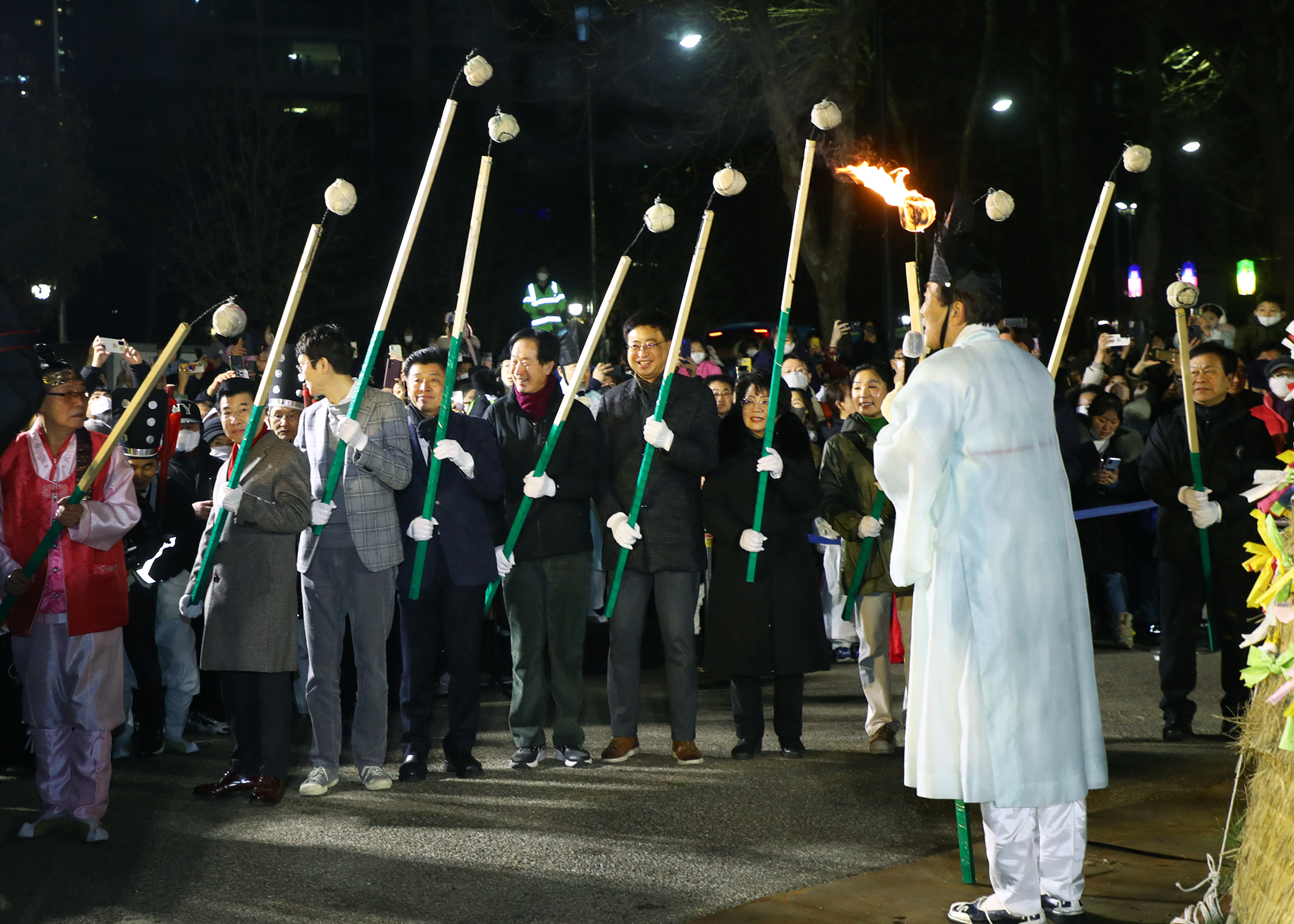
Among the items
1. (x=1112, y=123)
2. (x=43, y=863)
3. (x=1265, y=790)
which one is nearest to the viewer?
(x=1265, y=790)

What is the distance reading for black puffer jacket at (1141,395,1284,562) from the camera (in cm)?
760

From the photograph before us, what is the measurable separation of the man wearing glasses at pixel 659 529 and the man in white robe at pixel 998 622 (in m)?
2.64

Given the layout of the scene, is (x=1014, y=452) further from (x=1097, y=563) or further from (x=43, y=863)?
(x=1097, y=563)

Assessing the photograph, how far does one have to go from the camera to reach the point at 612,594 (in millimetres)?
7426

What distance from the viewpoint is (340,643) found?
6855mm

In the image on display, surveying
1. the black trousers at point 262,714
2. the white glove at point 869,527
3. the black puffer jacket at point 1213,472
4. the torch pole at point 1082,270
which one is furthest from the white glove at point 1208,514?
the black trousers at point 262,714

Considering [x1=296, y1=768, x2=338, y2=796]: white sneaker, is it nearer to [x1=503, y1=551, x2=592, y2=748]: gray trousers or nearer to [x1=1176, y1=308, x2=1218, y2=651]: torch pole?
[x1=503, y1=551, x2=592, y2=748]: gray trousers

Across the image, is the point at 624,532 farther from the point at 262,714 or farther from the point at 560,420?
the point at 262,714

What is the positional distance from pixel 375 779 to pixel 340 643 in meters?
0.68

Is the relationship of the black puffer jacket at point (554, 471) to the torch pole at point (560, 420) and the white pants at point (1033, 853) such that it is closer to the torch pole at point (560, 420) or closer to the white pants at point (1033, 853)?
the torch pole at point (560, 420)

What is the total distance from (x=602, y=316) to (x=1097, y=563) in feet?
17.9

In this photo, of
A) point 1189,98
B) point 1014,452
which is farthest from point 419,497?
point 1189,98

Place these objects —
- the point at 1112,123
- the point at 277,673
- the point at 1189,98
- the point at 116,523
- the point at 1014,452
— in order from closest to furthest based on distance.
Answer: the point at 1014,452
the point at 116,523
the point at 277,673
the point at 1189,98
the point at 1112,123

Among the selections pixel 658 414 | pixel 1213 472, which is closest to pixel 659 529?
pixel 658 414
